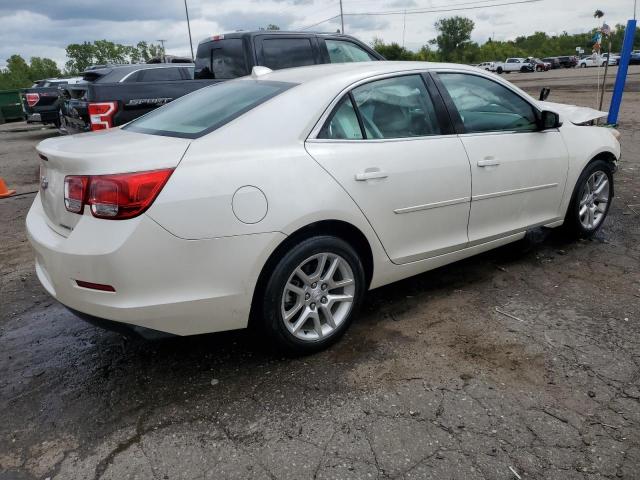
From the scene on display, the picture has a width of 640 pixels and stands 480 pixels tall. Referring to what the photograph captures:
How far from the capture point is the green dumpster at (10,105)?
909 inches

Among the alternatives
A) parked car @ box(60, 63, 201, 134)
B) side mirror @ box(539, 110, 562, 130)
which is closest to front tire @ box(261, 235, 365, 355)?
side mirror @ box(539, 110, 562, 130)

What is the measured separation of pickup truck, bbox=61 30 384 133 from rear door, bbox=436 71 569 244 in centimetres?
358

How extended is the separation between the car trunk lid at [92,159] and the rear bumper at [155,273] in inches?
6.7

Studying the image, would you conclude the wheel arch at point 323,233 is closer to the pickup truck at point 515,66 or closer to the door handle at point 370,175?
the door handle at point 370,175

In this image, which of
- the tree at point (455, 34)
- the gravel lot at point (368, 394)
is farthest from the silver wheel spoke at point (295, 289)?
the tree at point (455, 34)

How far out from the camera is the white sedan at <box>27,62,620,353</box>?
247 centimetres

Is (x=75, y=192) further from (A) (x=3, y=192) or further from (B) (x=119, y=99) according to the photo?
(A) (x=3, y=192)

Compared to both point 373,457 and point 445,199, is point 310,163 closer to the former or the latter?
point 445,199

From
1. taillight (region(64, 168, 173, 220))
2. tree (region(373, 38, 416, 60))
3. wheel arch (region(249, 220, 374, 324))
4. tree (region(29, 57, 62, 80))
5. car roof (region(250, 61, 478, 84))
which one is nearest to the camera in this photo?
taillight (region(64, 168, 173, 220))

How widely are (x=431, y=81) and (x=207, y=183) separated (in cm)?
183

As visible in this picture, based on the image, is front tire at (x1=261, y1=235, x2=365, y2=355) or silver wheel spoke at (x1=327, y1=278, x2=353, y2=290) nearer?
front tire at (x1=261, y1=235, x2=365, y2=355)

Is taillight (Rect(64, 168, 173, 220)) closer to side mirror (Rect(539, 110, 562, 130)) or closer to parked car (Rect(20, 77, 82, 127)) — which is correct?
side mirror (Rect(539, 110, 562, 130))

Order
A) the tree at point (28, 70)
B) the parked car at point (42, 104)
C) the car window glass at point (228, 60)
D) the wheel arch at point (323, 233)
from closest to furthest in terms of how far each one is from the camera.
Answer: the wheel arch at point (323, 233) → the car window glass at point (228, 60) → the parked car at point (42, 104) → the tree at point (28, 70)

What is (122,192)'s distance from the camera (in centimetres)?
241
